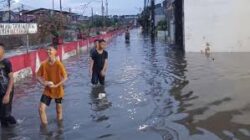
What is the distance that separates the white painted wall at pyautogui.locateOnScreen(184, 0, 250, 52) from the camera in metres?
37.1

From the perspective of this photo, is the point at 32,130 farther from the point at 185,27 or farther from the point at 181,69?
the point at 185,27

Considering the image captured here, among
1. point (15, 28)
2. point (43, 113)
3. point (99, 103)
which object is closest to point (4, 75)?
point (43, 113)

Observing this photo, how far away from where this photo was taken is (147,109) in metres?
12.7

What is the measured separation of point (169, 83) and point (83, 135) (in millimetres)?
Result: 8300

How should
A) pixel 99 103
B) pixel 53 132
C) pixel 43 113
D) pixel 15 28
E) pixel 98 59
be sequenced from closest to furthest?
pixel 53 132 < pixel 43 113 < pixel 99 103 < pixel 98 59 < pixel 15 28

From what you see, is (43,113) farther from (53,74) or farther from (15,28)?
(15,28)

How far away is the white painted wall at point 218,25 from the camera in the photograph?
122 feet

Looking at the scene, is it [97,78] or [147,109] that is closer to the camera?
[147,109]

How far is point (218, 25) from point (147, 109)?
25.9 metres

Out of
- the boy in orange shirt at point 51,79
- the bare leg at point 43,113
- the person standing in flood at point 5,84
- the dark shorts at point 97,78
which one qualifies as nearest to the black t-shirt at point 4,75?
the person standing in flood at point 5,84

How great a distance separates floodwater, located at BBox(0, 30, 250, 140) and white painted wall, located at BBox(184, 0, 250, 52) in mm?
16632

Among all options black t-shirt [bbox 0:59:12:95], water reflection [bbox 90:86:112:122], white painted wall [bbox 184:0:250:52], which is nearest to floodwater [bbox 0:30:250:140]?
water reflection [bbox 90:86:112:122]

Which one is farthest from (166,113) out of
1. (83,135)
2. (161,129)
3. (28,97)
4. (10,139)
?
(28,97)

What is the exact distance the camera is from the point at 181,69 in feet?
77.0
